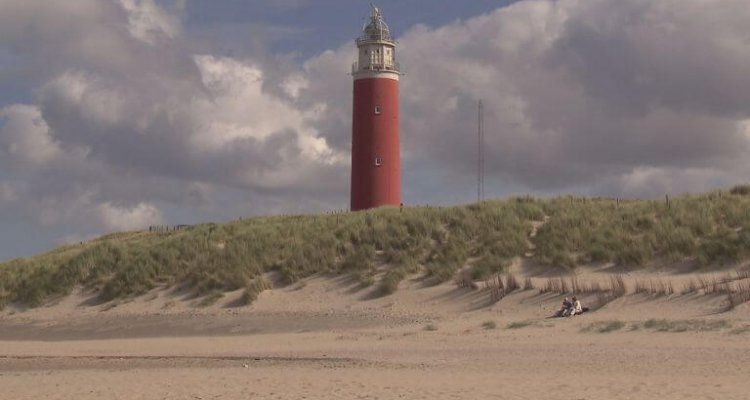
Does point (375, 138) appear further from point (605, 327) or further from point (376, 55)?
point (605, 327)

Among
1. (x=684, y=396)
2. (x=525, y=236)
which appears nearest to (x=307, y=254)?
(x=525, y=236)

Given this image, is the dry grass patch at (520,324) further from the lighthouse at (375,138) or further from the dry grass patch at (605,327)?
the lighthouse at (375,138)

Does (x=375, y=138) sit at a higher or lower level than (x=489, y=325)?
higher

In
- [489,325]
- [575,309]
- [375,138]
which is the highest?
[375,138]

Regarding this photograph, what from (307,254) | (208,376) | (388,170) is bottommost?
(208,376)

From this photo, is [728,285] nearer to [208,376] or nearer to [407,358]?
[407,358]

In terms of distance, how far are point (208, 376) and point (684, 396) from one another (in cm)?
745

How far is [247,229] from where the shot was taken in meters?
30.2

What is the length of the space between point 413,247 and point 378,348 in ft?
26.4

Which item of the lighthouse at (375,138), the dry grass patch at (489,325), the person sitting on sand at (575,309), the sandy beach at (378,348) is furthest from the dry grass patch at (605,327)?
the lighthouse at (375,138)

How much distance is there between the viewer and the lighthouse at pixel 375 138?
37875 mm

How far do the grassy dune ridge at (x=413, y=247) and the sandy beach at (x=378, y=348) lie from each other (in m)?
0.88

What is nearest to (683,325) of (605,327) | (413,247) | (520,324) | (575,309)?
(605,327)

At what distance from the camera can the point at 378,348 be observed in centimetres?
1750
